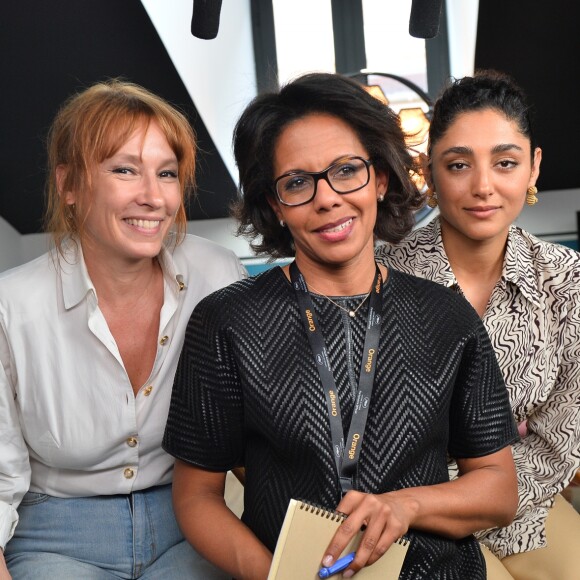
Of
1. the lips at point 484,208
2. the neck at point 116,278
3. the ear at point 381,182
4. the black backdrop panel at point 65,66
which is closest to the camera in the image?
the ear at point 381,182

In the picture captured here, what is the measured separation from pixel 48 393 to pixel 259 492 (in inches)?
22.0

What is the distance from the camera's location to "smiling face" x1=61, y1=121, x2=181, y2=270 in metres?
1.91

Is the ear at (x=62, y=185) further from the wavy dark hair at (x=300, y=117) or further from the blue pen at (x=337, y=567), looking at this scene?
the blue pen at (x=337, y=567)

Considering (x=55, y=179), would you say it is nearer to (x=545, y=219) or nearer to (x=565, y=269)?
(x=565, y=269)

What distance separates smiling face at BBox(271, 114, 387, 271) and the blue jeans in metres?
0.65

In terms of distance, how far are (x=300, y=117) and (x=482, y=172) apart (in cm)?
60

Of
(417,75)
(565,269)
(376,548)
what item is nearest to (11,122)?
(417,75)

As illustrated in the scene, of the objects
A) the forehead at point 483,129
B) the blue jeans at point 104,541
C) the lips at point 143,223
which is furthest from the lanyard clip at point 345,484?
the forehead at point 483,129

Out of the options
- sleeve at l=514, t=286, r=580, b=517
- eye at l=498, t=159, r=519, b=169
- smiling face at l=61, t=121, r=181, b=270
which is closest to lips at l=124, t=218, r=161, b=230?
smiling face at l=61, t=121, r=181, b=270

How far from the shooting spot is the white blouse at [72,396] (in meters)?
1.91

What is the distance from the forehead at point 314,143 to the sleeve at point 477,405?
400 mm

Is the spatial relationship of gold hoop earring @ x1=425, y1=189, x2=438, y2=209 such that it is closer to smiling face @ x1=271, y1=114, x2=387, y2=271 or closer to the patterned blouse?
the patterned blouse

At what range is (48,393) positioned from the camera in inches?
75.6

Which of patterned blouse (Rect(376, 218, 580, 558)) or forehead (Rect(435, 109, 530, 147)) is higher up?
forehead (Rect(435, 109, 530, 147))
